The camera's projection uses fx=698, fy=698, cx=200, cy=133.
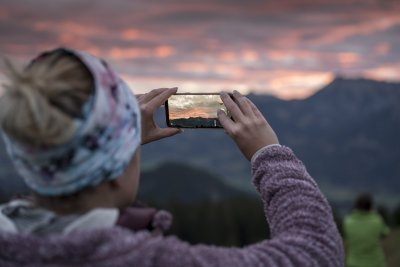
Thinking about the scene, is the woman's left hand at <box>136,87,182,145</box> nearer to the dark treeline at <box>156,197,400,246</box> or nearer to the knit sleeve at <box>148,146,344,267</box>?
the knit sleeve at <box>148,146,344,267</box>

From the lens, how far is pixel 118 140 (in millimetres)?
1791

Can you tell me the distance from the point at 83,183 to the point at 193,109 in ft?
3.38

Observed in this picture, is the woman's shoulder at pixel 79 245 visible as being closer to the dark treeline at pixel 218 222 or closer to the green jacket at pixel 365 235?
the green jacket at pixel 365 235

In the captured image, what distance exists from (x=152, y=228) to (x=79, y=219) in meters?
0.20

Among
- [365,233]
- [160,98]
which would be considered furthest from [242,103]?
[365,233]

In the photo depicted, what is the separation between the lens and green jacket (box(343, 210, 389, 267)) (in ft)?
43.9

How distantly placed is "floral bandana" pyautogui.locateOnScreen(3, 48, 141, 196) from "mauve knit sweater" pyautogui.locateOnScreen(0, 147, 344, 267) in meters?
0.14

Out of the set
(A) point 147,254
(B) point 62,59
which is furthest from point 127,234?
(B) point 62,59

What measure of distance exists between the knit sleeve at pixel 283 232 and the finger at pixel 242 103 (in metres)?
0.15

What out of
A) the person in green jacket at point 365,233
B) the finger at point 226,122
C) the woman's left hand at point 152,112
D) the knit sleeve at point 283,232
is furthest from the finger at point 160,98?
the person in green jacket at point 365,233

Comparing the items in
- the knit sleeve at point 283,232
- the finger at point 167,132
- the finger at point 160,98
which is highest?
the finger at point 160,98

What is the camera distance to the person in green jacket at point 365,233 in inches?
526

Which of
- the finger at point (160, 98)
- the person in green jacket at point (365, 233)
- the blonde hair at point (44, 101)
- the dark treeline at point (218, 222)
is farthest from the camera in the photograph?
the dark treeline at point (218, 222)

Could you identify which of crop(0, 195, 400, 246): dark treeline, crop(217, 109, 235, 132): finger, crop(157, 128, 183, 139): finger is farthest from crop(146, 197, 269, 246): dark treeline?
crop(217, 109, 235, 132): finger
